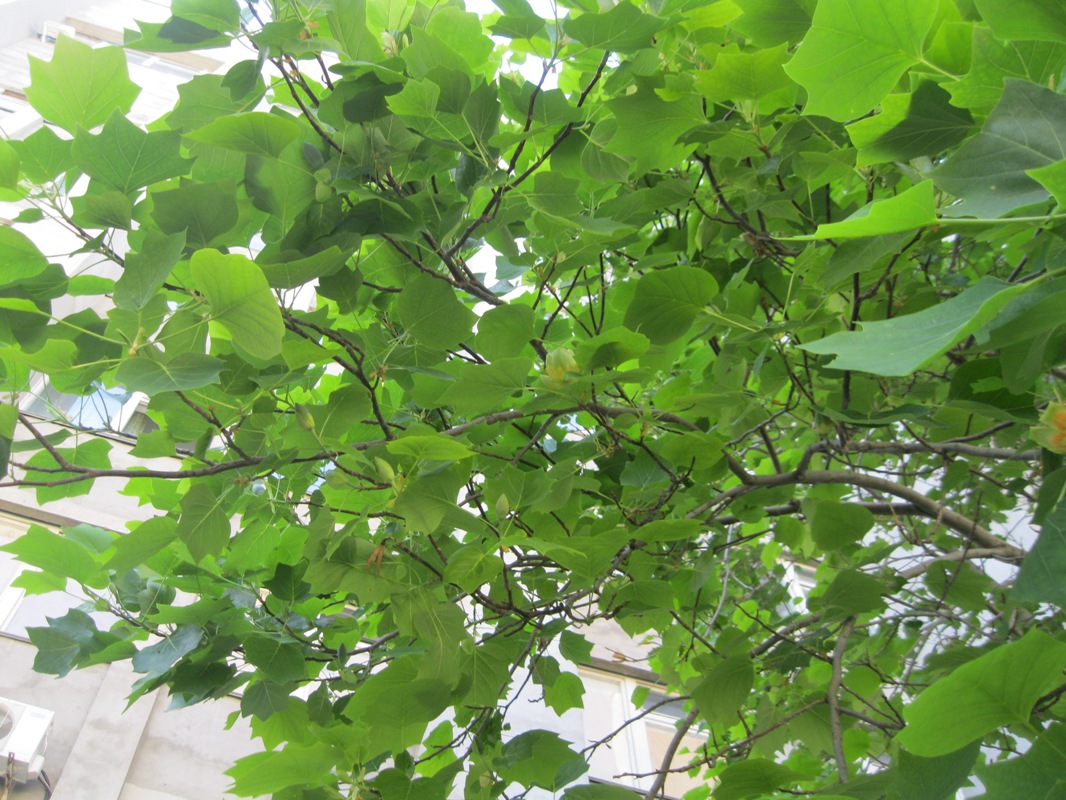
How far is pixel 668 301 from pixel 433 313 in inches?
12.1

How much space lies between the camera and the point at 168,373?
2.42 feet

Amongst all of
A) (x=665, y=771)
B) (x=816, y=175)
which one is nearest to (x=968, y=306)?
(x=816, y=175)

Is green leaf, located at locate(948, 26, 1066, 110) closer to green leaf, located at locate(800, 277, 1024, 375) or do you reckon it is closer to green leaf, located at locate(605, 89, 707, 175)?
green leaf, located at locate(800, 277, 1024, 375)

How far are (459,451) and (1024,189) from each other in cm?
56

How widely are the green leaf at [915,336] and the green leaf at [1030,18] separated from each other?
19 cm

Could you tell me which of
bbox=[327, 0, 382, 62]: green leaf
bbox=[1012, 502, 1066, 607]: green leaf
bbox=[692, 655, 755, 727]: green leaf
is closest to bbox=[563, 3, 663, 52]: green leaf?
bbox=[327, 0, 382, 62]: green leaf

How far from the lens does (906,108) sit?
71 cm

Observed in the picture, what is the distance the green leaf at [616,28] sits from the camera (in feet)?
2.93

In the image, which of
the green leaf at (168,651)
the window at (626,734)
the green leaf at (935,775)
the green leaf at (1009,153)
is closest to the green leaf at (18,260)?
the green leaf at (168,651)

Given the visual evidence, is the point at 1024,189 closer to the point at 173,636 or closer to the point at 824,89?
the point at 824,89

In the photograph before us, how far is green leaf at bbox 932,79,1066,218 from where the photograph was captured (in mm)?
534

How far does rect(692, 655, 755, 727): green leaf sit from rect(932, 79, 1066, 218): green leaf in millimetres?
852

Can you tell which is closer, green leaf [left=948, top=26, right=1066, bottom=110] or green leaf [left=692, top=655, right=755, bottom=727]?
green leaf [left=948, top=26, right=1066, bottom=110]

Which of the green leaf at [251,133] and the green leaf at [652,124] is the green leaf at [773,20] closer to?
the green leaf at [652,124]
